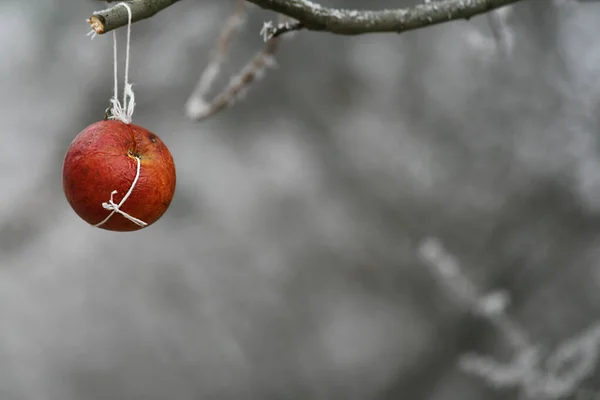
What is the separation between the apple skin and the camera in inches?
25.8

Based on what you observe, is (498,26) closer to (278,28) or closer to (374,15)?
(374,15)

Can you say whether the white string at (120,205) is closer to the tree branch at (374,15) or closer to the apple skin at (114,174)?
the apple skin at (114,174)

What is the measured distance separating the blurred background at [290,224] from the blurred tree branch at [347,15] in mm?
1570

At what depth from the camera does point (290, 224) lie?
101 inches

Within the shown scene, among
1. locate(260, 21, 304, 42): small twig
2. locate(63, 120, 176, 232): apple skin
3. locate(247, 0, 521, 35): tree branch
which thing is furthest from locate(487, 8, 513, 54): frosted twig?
locate(63, 120, 176, 232): apple skin

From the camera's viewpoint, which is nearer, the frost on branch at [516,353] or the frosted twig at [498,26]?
the frosted twig at [498,26]

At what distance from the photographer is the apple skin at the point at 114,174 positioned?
0.66 meters

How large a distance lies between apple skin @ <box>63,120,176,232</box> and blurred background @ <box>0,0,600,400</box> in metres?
1.82

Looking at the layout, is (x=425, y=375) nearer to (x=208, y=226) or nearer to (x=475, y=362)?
(x=475, y=362)

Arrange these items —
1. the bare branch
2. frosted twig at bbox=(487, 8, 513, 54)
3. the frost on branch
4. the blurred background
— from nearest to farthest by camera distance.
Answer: the bare branch → frosted twig at bbox=(487, 8, 513, 54) → the frost on branch → the blurred background

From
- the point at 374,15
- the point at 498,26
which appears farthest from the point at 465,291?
the point at 374,15

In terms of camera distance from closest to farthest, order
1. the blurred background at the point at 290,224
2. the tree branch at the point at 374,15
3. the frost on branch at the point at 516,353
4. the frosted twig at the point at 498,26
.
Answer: the tree branch at the point at 374,15, the frosted twig at the point at 498,26, the frost on branch at the point at 516,353, the blurred background at the point at 290,224

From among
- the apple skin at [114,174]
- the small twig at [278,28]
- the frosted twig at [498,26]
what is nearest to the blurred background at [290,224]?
the frosted twig at [498,26]

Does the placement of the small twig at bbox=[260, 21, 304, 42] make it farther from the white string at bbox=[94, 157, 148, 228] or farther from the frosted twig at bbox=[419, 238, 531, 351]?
the frosted twig at bbox=[419, 238, 531, 351]
